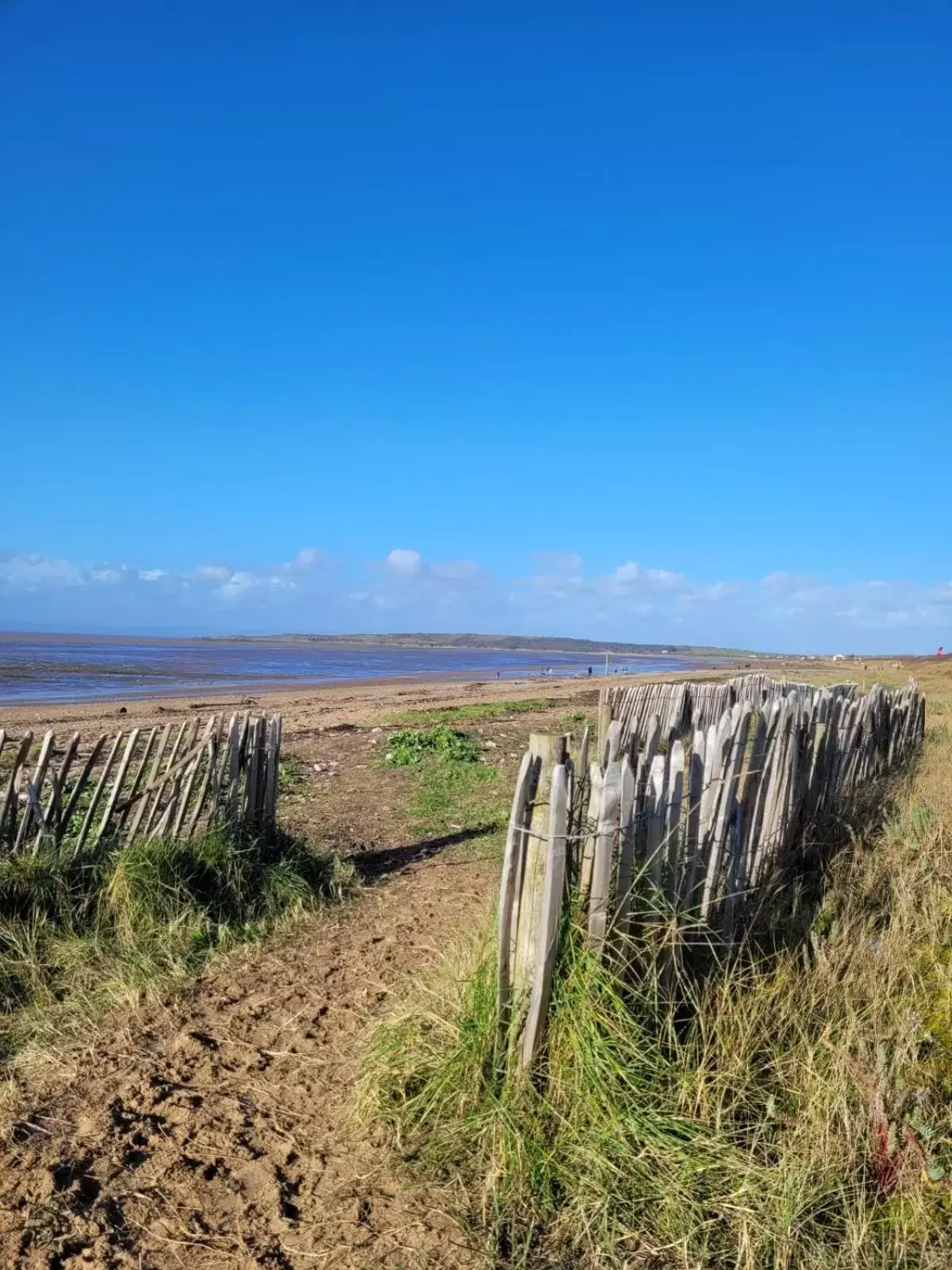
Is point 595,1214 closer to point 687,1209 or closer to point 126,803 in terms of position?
point 687,1209

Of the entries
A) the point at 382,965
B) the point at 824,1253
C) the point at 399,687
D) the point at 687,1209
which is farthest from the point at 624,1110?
the point at 399,687

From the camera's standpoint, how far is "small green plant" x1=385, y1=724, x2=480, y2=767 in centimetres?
1250

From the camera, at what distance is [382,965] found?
199 inches

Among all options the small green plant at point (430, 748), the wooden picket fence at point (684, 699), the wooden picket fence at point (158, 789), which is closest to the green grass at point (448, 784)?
the small green plant at point (430, 748)

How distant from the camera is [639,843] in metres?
3.66

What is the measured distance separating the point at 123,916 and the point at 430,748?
8.24m

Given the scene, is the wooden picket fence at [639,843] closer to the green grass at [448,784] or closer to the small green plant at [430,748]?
the green grass at [448,784]

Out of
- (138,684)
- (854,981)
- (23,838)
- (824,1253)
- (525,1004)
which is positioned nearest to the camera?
(824,1253)

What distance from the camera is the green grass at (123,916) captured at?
4.54 m

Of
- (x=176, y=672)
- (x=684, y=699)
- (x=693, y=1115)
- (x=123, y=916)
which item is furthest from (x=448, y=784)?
(x=176, y=672)

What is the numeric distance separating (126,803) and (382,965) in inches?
85.3

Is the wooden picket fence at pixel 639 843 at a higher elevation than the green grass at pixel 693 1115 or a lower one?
higher

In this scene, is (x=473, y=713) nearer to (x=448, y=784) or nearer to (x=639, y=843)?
(x=448, y=784)

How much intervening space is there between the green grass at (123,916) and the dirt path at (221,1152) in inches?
14.1
